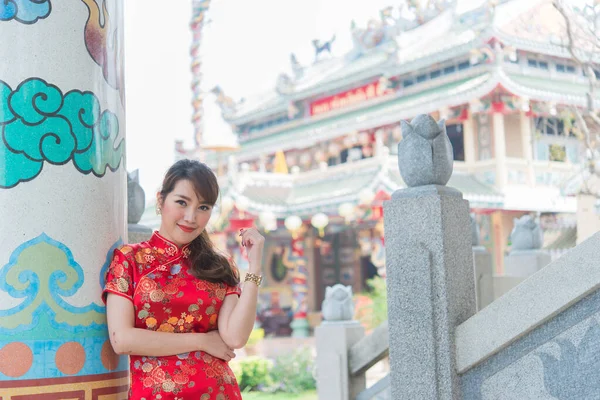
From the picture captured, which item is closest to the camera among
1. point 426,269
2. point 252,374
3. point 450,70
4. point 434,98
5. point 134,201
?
point 426,269

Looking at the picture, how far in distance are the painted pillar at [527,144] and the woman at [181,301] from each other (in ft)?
47.3

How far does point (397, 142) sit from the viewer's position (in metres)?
17.6

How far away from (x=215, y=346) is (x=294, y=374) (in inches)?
399

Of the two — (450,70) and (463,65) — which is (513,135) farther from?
(450,70)

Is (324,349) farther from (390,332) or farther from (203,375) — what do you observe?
(203,375)

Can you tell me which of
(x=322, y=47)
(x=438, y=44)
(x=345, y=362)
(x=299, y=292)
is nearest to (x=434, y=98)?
(x=438, y=44)

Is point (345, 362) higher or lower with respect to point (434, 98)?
lower

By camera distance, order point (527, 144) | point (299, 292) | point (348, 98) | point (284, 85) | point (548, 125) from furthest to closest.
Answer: point (284, 85), point (348, 98), point (299, 292), point (548, 125), point (527, 144)

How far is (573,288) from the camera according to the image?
2789mm

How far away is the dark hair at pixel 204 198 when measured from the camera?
7.16 feet

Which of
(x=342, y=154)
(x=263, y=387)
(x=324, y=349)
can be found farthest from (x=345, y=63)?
(x=324, y=349)

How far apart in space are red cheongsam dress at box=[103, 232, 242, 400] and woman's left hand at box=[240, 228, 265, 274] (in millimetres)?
131

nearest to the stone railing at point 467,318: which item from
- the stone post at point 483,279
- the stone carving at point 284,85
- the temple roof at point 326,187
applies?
the stone post at point 483,279

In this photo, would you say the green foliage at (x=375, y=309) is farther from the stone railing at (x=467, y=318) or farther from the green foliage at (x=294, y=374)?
the stone railing at (x=467, y=318)
